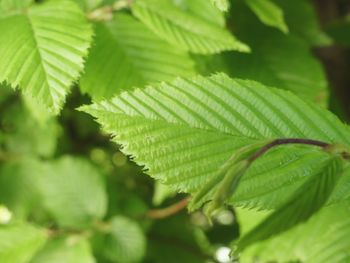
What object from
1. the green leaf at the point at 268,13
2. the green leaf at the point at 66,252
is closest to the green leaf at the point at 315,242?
the green leaf at the point at 268,13

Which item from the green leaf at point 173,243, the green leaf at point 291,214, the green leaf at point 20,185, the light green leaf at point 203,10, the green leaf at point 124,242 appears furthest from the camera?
the green leaf at point 173,243

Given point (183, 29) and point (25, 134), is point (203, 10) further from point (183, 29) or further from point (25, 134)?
point (25, 134)

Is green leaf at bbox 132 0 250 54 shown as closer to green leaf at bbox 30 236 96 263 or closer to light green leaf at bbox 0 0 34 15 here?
light green leaf at bbox 0 0 34 15

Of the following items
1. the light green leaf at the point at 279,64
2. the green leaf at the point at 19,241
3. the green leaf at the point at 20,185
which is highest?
the light green leaf at the point at 279,64

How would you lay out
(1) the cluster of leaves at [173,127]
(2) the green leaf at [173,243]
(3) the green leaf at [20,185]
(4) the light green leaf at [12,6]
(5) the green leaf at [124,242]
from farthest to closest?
(2) the green leaf at [173,243]
(3) the green leaf at [20,185]
(5) the green leaf at [124,242]
(4) the light green leaf at [12,6]
(1) the cluster of leaves at [173,127]

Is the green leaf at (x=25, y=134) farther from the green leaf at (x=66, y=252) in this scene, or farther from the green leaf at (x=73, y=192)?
the green leaf at (x=66, y=252)

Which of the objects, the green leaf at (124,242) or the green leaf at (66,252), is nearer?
the green leaf at (66,252)

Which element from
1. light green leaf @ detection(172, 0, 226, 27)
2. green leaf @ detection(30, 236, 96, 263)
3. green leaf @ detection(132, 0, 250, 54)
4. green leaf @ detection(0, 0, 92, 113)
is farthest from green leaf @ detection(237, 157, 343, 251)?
green leaf @ detection(30, 236, 96, 263)
